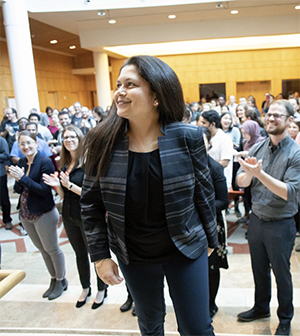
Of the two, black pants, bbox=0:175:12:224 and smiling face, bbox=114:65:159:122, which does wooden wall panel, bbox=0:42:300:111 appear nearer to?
black pants, bbox=0:175:12:224

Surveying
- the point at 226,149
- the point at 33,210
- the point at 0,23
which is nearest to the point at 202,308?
the point at 33,210

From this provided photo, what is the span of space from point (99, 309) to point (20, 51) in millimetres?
8214

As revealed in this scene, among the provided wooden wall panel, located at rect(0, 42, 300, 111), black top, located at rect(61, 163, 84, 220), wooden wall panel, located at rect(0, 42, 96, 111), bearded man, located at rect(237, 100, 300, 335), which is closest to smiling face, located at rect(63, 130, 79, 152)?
black top, located at rect(61, 163, 84, 220)

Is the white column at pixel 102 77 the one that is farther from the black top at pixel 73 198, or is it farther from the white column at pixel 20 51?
the black top at pixel 73 198

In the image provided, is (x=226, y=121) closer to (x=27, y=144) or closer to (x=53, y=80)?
(x=27, y=144)

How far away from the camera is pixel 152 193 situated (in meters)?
1.34

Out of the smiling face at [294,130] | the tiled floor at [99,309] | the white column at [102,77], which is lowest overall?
the tiled floor at [99,309]

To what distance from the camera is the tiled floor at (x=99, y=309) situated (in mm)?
2463

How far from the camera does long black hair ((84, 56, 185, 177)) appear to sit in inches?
52.0

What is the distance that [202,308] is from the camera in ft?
4.48

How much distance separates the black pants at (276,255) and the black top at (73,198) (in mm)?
1451

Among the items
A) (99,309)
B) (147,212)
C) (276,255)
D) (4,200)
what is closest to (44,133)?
(4,200)

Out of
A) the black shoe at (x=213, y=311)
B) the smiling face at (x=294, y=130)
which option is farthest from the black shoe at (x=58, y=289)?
the smiling face at (x=294, y=130)

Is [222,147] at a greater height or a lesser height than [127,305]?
greater
